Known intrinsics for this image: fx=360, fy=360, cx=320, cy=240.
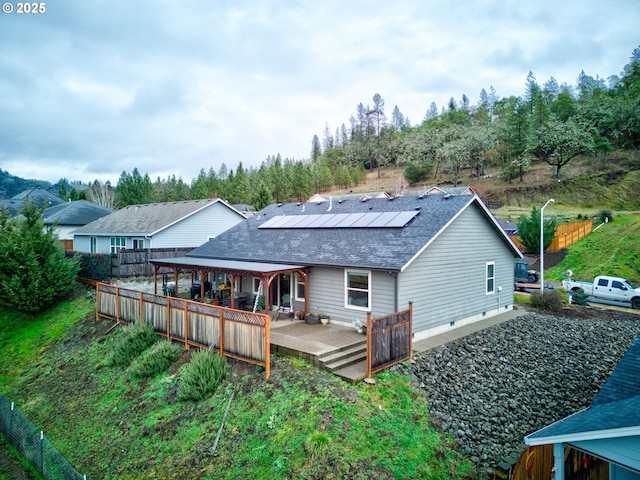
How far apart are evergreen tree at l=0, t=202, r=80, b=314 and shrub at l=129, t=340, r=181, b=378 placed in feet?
32.5

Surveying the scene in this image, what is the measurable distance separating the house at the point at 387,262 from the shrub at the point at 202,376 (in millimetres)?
3737

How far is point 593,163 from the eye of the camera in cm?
5272

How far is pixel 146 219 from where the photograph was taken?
94.5 ft

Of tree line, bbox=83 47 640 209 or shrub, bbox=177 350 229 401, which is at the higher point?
tree line, bbox=83 47 640 209

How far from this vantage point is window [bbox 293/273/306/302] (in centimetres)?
1545

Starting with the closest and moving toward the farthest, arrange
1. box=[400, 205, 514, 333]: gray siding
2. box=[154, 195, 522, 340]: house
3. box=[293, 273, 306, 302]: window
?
box=[154, 195, 522, 340]: house → box=[400, 205, 514, 333]: gray siding → box=[293, 273, 306, 302]: window

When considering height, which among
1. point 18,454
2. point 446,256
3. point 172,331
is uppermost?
point 446,256

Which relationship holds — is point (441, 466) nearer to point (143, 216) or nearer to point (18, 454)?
point (18, 454)

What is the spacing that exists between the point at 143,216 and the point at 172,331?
2011 centimetres

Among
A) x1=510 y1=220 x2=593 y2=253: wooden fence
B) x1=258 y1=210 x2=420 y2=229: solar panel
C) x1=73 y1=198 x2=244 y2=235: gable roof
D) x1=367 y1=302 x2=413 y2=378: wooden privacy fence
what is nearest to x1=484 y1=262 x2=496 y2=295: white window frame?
x1=258 y1=210 x2=420 y2=229: solar panel

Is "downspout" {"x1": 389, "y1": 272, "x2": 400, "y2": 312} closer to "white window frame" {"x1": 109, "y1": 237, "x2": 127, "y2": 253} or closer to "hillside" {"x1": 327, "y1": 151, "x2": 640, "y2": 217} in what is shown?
"white window frame" {"x1": 109, "y1": 237, "x2": 127, "y2": 253}

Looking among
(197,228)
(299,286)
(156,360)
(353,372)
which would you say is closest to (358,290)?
(299,286)

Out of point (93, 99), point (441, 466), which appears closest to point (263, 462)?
point (441, 466)

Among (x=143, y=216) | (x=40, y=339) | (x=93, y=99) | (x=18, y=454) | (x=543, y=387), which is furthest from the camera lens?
(x=143, y=216)
